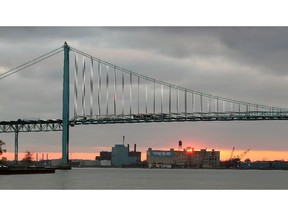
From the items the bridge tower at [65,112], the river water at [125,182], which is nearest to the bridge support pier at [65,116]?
the bridge tower at [65,112]

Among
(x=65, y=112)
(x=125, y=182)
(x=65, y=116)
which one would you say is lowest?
(x=125, y=182)

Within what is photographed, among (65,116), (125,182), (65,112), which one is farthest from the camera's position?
(65,112)

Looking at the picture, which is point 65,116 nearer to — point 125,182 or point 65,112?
point 65,112

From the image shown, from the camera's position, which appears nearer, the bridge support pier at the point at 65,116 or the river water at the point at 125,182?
the river water at the point at 125,182

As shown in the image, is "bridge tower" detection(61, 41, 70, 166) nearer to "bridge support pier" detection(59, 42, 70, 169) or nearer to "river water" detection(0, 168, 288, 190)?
"bridge support pier" detection(59, 42, 70, 169)

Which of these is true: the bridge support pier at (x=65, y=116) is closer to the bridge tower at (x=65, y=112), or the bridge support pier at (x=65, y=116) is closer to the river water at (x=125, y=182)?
the bridge tower at (x=65, y=112)

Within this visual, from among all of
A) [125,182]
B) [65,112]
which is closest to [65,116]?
[65,112]

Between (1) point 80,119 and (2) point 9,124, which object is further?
(2) point 9,124

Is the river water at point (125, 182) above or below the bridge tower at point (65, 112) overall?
below
